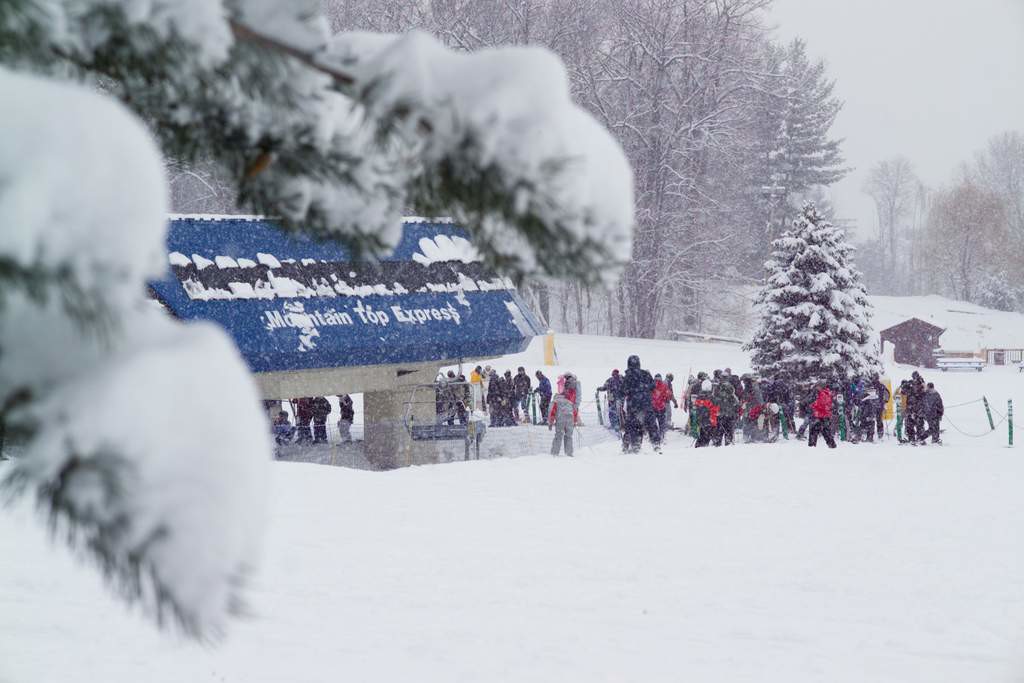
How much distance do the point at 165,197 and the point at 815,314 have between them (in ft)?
92.6

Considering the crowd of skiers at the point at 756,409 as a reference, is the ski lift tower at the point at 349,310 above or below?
above

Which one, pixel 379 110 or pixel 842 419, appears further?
pixel 842 419

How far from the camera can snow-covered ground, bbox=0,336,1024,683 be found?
6.85 meters

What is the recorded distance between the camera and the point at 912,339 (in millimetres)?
47500

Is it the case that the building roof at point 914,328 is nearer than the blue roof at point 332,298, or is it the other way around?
the blue roof at point 332,298

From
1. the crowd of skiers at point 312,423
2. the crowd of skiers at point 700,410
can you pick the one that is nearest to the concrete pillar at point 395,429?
the crowd of skiers at point 700,410

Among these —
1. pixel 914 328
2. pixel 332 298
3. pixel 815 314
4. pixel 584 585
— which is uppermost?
A: pixel 914 328

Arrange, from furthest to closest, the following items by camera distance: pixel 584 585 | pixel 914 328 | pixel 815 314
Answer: pixel 914 328
pixel 815 314
pixel 584 585

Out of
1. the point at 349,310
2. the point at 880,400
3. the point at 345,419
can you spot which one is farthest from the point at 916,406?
the point at 349,310

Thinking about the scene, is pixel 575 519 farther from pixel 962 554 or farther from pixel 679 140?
pixel 679 140

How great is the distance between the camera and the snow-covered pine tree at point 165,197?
54.2 inches

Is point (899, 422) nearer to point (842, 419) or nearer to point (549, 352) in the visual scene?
point (842, 419)

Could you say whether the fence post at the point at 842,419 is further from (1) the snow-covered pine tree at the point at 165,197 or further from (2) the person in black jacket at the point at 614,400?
(1) the snow-covered pine tree at the point at 165,197

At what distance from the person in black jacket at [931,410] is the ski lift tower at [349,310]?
8.67 metres
